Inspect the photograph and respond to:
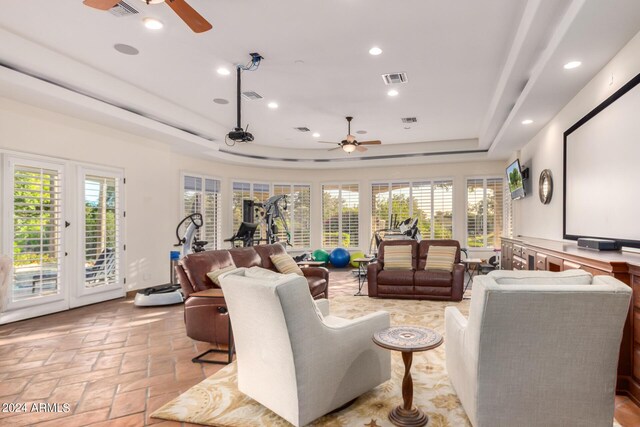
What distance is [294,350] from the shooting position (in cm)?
209

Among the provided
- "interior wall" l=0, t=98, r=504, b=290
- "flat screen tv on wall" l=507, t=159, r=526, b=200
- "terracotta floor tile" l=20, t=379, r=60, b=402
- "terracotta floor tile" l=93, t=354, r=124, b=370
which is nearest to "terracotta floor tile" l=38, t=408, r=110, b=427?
"terracotta floor tile" l=20, t=379, r=60, b=402

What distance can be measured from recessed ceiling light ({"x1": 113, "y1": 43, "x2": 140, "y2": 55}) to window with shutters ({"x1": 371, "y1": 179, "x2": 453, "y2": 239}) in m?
6.56

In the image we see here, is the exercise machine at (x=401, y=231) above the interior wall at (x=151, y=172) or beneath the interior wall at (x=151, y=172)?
beneath

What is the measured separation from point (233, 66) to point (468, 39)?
2.74 meters

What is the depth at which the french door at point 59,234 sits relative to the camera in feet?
15.4

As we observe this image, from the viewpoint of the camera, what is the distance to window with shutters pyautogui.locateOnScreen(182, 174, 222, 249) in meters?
8.02

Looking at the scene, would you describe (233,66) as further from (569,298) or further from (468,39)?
(569,298)

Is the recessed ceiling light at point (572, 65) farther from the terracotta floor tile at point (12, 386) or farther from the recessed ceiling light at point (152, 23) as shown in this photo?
the terracotta floor tile at point (12, 386)

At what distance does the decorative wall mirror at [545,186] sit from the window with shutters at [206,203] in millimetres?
6383

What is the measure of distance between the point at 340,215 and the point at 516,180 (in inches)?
179

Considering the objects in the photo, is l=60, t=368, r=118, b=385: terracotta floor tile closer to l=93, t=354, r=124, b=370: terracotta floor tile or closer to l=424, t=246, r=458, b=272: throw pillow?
l=93, t=354, r=124, b=370: terracotta floor tile

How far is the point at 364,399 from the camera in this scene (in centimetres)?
257

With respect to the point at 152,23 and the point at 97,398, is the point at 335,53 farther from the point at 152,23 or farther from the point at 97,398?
the point at 97,398

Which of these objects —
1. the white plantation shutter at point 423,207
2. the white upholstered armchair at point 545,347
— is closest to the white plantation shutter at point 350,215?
the white plantation shutter at point 423,207
